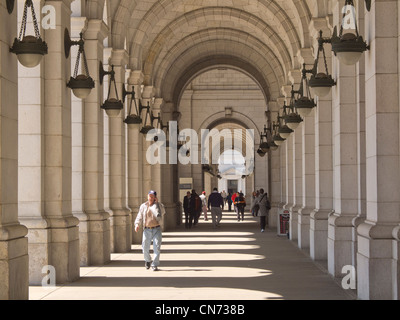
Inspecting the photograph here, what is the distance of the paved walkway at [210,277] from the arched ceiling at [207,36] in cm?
541

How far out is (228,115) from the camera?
47.1 meters

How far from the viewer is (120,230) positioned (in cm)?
1958

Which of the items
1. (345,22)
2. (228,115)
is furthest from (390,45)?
(228,115)

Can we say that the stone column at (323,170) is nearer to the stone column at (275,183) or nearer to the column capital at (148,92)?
the column capital at (148,92)

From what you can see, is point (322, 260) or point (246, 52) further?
point (246, 52)

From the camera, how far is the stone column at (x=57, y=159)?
41.3 feet

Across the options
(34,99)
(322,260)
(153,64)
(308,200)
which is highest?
(153,64)

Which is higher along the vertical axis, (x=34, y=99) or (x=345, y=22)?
(x=345, y=22)

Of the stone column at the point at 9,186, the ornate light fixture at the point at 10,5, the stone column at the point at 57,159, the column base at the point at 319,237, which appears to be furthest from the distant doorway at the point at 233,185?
the ornate light fixture at the point at 10,5
